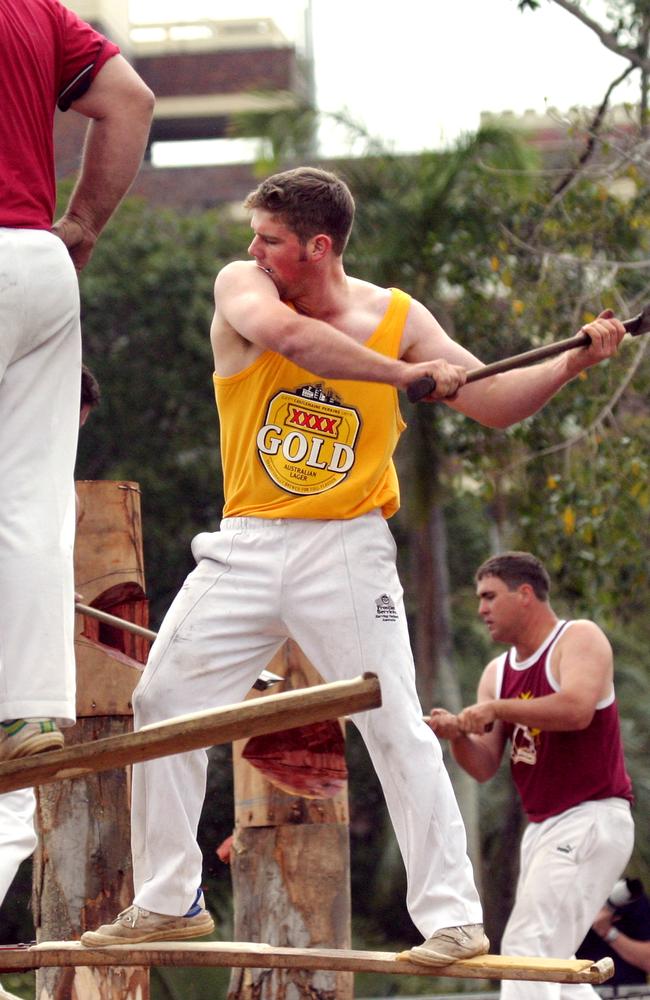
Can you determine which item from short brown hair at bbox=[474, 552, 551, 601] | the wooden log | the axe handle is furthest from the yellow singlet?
short brown hair at bbox=[474, 552, 551, 601]

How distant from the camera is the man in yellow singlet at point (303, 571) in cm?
471

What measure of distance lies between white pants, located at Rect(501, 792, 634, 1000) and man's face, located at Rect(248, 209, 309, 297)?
10.4ft

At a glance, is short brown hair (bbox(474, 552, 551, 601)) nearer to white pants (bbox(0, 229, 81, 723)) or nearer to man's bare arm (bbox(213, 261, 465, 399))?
man's bare arm (bbox(213, 261, 465, 399))

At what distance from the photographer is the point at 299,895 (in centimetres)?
652

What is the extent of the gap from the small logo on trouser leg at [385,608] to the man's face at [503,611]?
2582 millimetres

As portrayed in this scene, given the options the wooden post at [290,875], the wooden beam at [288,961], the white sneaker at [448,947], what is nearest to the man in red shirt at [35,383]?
the wooden beam at [288,961]

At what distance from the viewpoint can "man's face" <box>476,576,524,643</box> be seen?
7.32 meters

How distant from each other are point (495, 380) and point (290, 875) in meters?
2.55

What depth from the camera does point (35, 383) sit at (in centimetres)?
390

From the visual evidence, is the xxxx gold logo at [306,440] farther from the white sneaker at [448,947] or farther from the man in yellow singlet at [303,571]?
the white sneaker at [448,947]

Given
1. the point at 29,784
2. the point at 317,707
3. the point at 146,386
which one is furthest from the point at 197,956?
the point at 146,386

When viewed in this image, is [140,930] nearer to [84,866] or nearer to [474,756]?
[84,866]

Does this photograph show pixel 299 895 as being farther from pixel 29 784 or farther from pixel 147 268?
pixel 147 268

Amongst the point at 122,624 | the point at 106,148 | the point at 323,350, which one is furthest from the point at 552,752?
the point at 106,148
